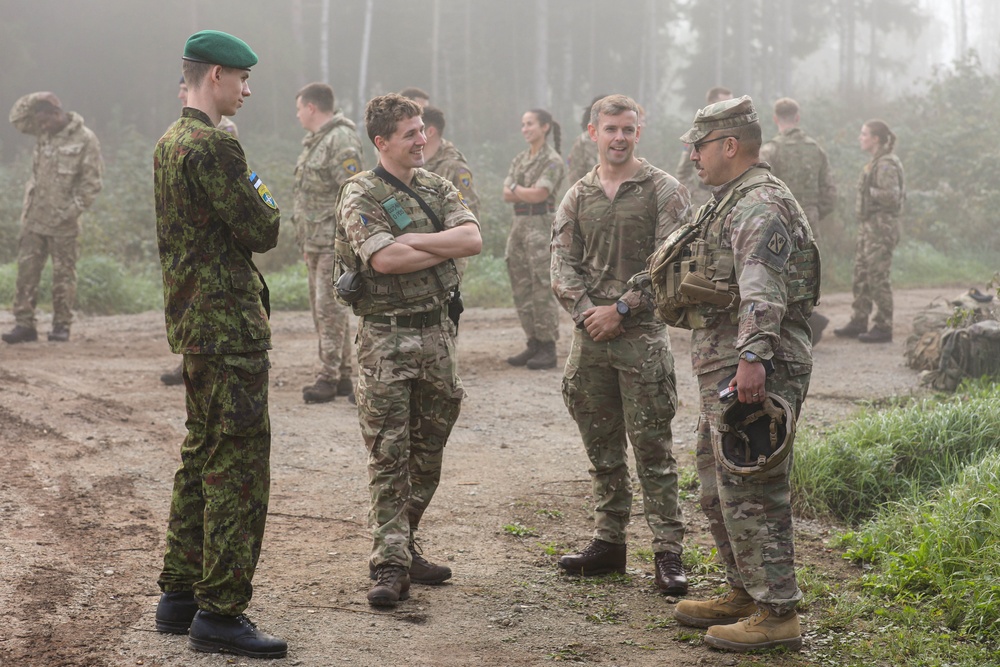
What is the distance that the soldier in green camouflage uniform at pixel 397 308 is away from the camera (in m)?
4.39

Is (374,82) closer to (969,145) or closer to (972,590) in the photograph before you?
(969,145)

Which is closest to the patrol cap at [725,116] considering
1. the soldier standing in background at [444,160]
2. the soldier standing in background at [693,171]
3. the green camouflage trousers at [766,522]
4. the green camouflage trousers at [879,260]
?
the green camouflage trousers at [766,522]

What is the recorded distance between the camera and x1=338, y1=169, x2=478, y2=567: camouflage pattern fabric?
4430 mm

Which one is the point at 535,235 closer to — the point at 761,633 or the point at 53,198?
the point at 53,198

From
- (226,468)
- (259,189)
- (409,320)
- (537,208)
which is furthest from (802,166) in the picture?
(226,468)

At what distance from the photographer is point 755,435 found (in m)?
3.91

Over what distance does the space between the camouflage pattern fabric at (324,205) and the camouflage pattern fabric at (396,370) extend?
3551 millimetres

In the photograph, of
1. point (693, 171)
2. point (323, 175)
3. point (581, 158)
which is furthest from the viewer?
point (693, 171)

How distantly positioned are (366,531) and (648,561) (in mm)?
1552

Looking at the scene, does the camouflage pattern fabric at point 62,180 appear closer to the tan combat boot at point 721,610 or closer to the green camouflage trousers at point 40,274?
the green camouflage trousers at point 40,274

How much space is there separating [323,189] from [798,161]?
507 centimetres

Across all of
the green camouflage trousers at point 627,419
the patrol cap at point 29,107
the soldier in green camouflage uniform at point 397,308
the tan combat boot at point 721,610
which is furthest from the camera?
the patrol cap at point 29,107

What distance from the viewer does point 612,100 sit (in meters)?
4.80

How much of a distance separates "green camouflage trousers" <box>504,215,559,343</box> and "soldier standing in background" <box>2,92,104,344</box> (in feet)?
14.7
